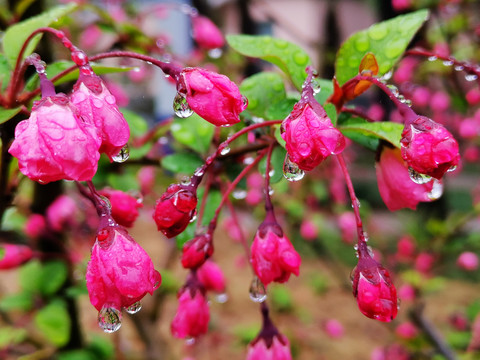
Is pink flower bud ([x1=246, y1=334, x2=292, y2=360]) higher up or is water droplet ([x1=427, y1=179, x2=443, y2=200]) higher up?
water droplet ([x1=427, y1=179, x2=443, y2=200])

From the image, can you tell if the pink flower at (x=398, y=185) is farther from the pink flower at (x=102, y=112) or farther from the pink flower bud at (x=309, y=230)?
the pink flower bud at (x=309, y=230)

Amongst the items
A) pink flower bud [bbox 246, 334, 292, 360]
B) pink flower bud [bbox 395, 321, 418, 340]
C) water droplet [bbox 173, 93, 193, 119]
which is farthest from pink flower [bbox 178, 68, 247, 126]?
pink flower bud [bbox 395, 321, 418, 340]

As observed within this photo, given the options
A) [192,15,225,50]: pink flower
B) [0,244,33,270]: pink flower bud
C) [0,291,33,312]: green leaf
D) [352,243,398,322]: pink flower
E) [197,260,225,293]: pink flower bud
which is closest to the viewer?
[352,243,398,322]: pink flower

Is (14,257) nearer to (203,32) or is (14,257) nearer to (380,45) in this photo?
(203,32)

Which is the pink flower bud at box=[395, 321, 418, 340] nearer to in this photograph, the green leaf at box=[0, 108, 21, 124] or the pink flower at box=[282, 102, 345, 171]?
the pink flower at box=[282, 102, 345, 171]

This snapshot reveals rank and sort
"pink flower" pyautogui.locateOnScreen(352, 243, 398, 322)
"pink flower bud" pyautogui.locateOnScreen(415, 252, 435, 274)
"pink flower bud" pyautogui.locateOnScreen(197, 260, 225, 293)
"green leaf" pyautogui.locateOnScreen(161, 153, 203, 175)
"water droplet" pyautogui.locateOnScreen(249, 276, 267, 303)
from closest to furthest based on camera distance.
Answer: "pink flower" pyautogui.locateOnScreen(352, 243, 398, 322), "water droplet" pyautogui.locateOnScreen(249, 276, 267, 303), "green leaf" pyautogui.locateOnScreen(161, 153, 203, 175), "pink flower bud" pyautogui.locateOnScreen(197, 260, 225, 293), "pink flower bud" pyautogui.locateOnScreen(415, 252, 435, 274)

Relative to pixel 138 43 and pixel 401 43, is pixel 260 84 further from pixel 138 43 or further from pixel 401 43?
pixel 138 43

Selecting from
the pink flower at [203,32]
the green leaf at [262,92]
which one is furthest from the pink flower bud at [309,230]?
the green leaf at [262,92]
